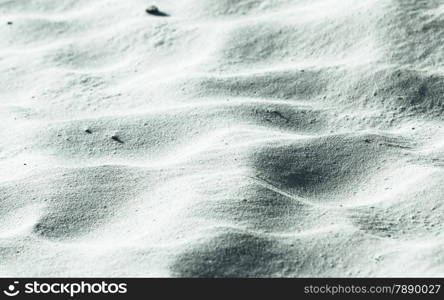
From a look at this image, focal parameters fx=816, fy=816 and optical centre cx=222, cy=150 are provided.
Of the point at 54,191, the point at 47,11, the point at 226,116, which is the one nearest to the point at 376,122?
the point at 226,116

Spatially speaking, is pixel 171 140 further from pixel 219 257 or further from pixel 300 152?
pixel 219 257

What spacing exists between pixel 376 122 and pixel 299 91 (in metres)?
0.24

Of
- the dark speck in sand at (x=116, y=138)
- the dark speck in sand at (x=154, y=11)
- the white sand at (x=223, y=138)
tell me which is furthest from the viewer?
the dark speck in sand at (x=154, y=11)

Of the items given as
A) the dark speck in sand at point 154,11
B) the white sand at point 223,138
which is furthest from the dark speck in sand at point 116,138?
the dark speck in sand at point 154,11

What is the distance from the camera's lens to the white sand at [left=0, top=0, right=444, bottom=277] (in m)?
1.75

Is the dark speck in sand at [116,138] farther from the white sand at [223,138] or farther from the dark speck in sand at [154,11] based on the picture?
the dark speck in sand at [154,11]

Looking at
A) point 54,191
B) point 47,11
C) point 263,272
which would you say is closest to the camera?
point 263,272

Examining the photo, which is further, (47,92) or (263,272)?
(47,92)

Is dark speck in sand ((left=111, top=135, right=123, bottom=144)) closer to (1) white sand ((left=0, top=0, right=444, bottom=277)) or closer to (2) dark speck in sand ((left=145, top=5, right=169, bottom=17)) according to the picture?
(1) white sand ((left=0, top=0, right=444, bottom=277))

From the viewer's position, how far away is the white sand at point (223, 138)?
5.73 feet

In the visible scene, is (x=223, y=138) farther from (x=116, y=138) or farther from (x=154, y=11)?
(x=154, y=11)

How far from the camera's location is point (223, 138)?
6.78 ft

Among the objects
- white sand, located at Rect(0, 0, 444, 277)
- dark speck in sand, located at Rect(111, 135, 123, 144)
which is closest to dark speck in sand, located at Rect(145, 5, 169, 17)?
white sand, located at Rect(0, 0, 444, 277)

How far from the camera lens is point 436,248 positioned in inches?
67.3
